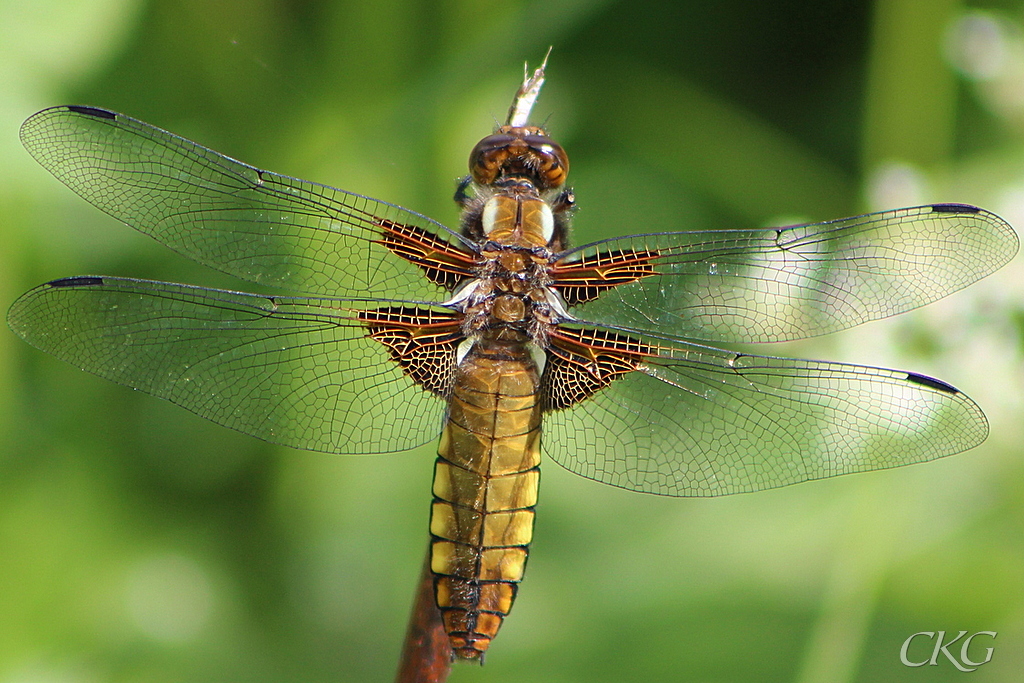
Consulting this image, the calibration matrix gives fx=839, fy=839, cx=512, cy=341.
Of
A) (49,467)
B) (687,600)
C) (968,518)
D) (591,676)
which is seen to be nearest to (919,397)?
(968,518)

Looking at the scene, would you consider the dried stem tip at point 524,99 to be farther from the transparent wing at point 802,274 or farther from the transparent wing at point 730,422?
the transparent wing at point 730,422

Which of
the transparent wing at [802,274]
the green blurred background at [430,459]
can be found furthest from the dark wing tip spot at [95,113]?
the transparent wing at [802,274]

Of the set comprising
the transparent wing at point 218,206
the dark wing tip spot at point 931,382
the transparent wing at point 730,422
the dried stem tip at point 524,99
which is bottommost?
the transparent wing at point 730,422

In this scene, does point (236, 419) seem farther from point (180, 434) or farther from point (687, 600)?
point (687, 600)

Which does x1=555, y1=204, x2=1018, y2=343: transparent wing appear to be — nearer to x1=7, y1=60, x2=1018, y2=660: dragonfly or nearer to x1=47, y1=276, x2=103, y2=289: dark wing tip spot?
x1=7, y1=60, x2=1018, y2=660: dragonfly

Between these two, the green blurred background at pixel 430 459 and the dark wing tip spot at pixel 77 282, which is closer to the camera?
the dark wing tip spot at pixel 77 282
